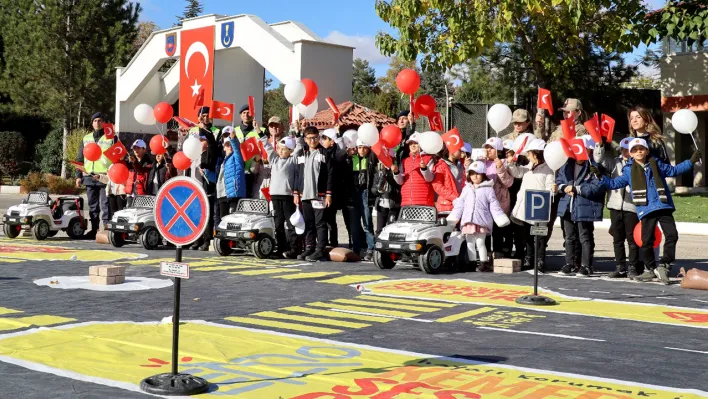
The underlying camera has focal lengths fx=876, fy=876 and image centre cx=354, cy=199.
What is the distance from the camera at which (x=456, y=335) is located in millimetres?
7727

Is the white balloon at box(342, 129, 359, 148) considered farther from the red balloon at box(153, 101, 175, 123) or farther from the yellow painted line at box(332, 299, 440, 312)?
the yellow painted line at box(332, 299, 440, 312)

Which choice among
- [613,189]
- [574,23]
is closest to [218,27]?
[574,23]

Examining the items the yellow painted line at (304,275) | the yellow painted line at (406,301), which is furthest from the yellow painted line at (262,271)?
the yellow painted line at (406,301)

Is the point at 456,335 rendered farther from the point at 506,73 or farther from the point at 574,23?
the point at 506,73

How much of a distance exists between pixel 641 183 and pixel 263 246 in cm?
606

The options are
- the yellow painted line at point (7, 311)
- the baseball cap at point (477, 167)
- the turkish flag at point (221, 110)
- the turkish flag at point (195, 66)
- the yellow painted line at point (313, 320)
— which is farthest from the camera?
the turkish flag at point (195, 66)

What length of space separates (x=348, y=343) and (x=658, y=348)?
2581 mm

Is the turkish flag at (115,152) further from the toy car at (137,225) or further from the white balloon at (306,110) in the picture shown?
the white balloon at (306,110)

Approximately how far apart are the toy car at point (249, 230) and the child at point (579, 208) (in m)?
4.76

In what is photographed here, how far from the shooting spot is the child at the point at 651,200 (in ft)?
38.0

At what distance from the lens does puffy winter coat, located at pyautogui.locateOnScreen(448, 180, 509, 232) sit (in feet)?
42.1

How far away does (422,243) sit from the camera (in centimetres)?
1234

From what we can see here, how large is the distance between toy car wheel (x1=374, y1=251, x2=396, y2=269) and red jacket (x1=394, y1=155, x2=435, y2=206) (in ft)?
3.38

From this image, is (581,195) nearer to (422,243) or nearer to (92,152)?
(422,243)
